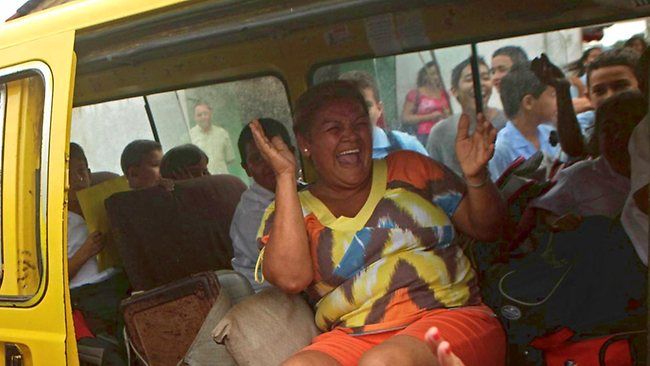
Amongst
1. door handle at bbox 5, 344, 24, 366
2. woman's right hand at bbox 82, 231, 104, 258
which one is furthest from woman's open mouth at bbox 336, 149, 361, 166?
woman's right hand at bbox 82, 231, 104, 258

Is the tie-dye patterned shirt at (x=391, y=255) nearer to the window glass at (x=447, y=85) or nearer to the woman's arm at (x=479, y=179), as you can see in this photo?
the woman's arm at (x=479, y=179)

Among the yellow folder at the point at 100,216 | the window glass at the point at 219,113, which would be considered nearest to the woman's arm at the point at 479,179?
the window glass at the point at 219,113

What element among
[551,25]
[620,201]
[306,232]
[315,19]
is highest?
[315,19]

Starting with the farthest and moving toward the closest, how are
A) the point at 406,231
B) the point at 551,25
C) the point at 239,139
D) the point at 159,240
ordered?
the point at 239,139, the point at 159,240, the point at 551,25, the point at 406,231

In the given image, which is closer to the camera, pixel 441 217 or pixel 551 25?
pixel 441 217

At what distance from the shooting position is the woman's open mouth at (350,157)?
286 centimetres

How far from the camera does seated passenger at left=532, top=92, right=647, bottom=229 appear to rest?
A: 2.95 m

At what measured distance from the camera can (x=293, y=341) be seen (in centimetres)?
279

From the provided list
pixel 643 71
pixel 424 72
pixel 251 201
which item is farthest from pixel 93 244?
pixel 643 71

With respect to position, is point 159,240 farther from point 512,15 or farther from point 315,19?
point 512,15

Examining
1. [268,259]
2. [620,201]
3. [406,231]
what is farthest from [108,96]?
[620,201]

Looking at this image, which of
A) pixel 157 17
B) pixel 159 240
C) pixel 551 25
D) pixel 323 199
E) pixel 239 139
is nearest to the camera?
pixel 157 17

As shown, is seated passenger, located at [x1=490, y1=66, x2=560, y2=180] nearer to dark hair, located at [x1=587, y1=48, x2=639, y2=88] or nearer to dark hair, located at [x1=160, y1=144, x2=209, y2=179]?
dark hair, located at [x1=587, y1=48, x2=639, y2=88]

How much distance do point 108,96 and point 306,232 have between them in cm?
207
